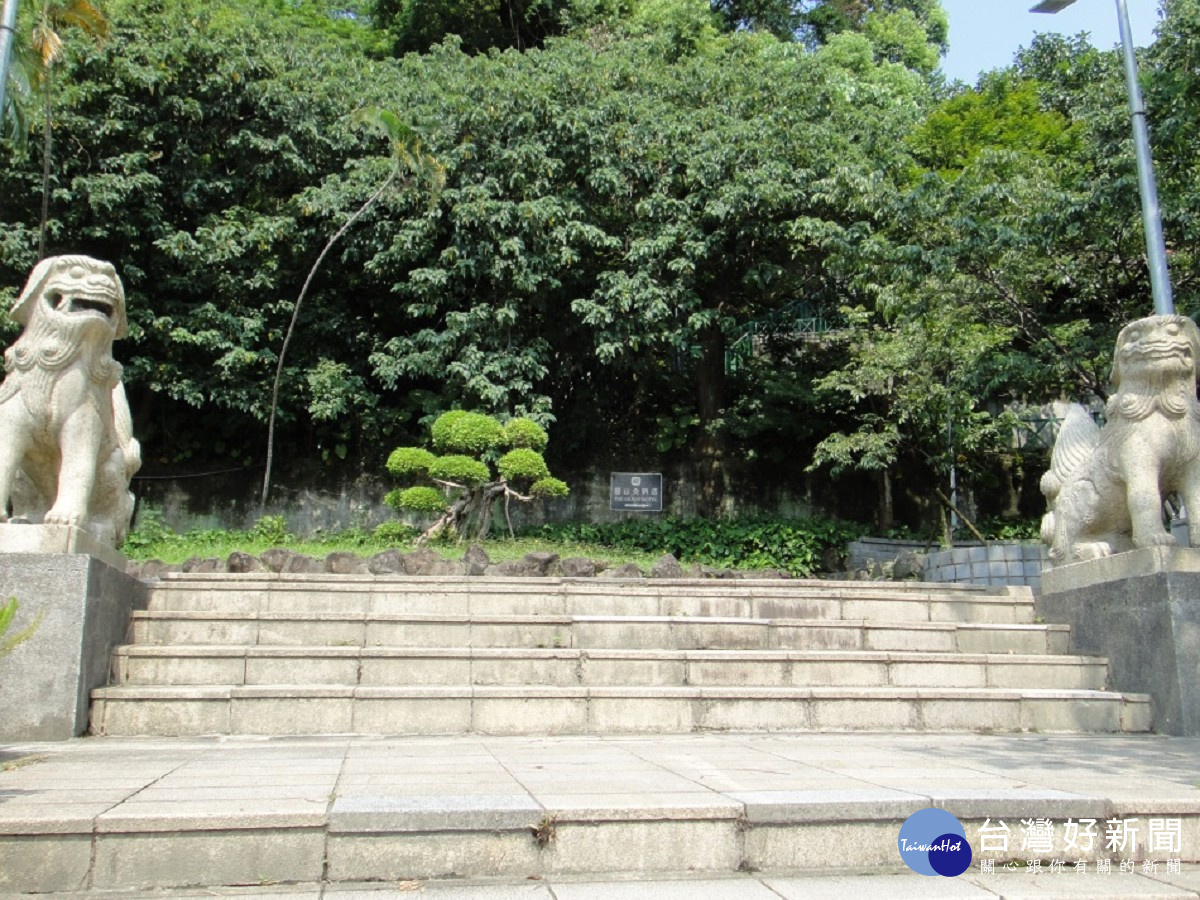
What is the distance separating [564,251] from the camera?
13.5m

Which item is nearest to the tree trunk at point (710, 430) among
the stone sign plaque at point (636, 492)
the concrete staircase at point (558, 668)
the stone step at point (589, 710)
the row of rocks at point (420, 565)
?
the stone sign plaque at point (636, 492)

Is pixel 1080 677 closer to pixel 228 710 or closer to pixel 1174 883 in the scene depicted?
pixel 1174 883

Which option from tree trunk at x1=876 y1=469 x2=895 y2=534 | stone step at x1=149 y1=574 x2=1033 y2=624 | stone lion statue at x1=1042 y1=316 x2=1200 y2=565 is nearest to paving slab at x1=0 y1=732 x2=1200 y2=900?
stone lion statue at x1=1042 y1=316 x2=1200 y2=565

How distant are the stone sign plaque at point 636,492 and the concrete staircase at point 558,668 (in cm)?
741

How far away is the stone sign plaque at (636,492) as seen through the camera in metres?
14.5

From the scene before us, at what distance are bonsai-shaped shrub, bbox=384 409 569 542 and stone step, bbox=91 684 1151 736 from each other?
6.49 metres

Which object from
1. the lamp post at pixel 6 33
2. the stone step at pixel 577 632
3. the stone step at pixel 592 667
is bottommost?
the stone step at pixel 592 667

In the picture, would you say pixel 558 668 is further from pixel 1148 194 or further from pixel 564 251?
pixel 564 251

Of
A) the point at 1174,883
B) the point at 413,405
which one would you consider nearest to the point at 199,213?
the point at 413,405

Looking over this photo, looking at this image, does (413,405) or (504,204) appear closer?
(504,204)

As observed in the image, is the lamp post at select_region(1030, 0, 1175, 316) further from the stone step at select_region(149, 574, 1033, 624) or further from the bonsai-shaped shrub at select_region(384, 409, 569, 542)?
the bonsai-shaped shrub at select_region(384, 409, 569, 542)

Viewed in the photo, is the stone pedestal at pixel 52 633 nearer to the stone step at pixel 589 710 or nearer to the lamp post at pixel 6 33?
the stone step at pixel 589 710

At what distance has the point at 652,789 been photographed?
3.07 m

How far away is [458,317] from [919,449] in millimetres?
7114
